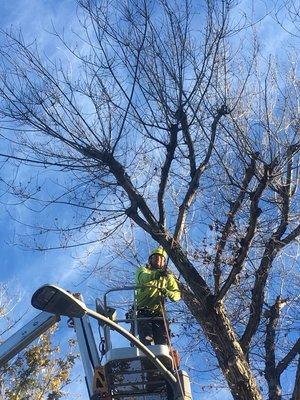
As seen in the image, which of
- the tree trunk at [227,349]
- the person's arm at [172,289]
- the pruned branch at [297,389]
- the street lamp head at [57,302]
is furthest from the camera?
the person's arm at [172,289]

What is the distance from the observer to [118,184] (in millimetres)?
8188

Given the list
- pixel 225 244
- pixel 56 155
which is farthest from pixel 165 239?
pixel 56 155

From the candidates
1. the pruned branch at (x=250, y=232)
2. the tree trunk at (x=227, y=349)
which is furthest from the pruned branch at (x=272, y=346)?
the pruned branch at (x=250, y=232)

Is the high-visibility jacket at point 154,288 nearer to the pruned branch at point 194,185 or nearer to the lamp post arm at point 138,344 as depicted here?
the pruned branch at point 194,185

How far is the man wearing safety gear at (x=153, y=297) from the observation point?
682 cm

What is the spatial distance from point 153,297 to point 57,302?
109 inches

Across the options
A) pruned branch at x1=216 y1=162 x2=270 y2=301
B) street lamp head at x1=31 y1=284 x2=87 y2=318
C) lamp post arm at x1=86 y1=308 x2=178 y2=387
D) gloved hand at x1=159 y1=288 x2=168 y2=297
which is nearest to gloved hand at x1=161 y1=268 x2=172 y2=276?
gloved hand at x1=159 y1=288 x2=168 y2=297

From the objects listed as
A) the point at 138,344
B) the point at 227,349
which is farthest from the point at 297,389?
the point at 138,344

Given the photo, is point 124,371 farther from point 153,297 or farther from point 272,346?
point 272,346

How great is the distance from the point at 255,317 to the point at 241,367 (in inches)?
32.0

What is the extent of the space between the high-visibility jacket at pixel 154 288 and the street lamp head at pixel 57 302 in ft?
7.57

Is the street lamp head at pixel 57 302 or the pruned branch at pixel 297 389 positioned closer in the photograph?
the street lamp head at pixel 57 302

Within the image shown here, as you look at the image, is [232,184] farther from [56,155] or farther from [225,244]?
[56,155]

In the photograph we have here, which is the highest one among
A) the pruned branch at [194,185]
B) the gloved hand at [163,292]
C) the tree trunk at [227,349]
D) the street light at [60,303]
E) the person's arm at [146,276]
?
the pruned branch at [194,185]
